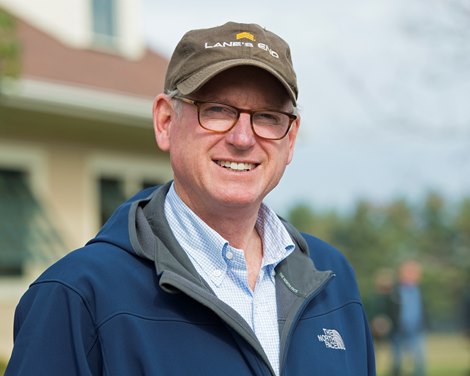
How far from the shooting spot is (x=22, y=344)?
7.98 feet

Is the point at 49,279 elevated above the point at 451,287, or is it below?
above

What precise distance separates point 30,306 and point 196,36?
87cm

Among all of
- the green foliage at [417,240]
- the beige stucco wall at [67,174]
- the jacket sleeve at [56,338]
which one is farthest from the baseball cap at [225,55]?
the green foliage at [417,240]

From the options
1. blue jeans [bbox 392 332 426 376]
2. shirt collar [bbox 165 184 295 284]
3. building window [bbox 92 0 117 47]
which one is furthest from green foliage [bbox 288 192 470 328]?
shirt collar [bbox 165 184 295 284]

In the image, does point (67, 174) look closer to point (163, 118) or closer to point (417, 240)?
point (163, 118)

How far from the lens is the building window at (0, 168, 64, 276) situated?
13.5 m

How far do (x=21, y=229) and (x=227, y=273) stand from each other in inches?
446

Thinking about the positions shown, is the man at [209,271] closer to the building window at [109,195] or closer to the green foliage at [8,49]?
the green foliage at [8,49]

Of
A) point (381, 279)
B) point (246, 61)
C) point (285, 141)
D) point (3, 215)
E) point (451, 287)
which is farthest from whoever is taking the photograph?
point (451, 287)

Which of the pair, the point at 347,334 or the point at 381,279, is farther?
the point at 381,279

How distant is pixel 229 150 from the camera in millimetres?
2725

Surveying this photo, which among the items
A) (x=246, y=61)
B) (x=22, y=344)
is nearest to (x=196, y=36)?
(x=246, y=61)

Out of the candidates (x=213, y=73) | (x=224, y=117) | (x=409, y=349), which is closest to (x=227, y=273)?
(x=224, y=117)

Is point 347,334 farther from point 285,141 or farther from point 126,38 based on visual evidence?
point 126,38
